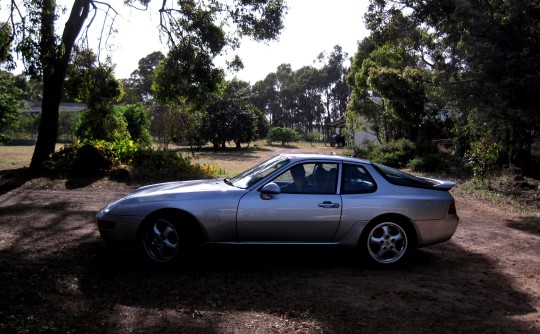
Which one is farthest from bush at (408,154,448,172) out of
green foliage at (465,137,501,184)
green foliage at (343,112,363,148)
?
green foliage at (343,112,363,148)

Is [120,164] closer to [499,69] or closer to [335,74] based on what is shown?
[499,69]

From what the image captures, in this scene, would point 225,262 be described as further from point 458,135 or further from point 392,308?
point 458,135

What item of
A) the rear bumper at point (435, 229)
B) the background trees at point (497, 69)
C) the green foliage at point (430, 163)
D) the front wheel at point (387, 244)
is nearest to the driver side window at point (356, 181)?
the front wheel at point (387, 244)

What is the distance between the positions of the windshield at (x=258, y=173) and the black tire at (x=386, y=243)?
1.34 metres

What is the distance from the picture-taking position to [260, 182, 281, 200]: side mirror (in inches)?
219

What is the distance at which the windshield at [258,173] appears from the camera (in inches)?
234

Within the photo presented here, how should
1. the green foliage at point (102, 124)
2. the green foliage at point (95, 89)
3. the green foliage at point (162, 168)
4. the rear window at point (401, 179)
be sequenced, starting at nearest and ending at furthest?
1. the rear window at point (401, 179)
2. the green foliage at point (162, 168)
3. the green foliage at point (95, 89)
4. the green foliage at point (102, 124)

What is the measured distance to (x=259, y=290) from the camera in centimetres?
498

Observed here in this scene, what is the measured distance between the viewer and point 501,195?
42.0ft

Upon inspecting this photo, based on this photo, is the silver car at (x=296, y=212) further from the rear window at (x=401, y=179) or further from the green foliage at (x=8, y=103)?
the green foliage at (x=8, y=103)

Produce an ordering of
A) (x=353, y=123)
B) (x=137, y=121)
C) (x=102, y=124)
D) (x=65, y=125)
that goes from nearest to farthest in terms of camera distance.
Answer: (x=102, y=124)
(x=137, y=121)
(x=353, y=123)
(x=65, y=125)

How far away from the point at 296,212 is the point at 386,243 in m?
1.20

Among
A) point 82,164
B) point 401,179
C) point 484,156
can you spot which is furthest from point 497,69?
point 82,164

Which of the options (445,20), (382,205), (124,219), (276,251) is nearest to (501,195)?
(445,20)
